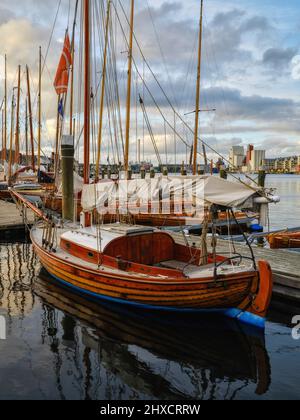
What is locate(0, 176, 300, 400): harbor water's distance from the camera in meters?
7.82

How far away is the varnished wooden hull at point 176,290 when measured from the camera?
9.97 m

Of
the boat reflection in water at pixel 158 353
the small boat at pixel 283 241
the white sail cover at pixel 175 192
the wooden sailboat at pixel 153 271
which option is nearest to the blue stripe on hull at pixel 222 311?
the wooden sailboat at pixel 153 271

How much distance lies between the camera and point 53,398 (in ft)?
24.5

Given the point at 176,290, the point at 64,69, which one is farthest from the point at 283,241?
the point at 64,69

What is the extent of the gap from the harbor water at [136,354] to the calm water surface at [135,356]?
0.9 inches

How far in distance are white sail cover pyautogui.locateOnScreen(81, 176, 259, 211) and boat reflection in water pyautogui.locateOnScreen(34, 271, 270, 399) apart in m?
3.81

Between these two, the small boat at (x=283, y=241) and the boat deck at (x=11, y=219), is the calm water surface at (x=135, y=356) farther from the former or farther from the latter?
the boat deck at (x=11, y=219)

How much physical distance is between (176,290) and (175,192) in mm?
3035

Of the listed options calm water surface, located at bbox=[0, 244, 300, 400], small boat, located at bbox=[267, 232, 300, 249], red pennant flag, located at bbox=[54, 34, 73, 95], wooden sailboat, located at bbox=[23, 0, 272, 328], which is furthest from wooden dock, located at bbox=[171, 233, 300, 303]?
red pennant flag, located at bbox=[54, 34, 73, 95]

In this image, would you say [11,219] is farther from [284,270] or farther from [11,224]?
[284,270]

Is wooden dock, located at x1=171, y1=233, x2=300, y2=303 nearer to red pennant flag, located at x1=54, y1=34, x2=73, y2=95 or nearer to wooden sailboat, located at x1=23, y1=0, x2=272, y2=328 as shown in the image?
wooden sailboat, located at x1=23, y1=0, x2=272, y2=328

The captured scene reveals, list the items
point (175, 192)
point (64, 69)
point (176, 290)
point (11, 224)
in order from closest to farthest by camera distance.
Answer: point (176, 290) < point (175, 192) < point (64, 69) < point (11, 224)

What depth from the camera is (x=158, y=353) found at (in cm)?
937

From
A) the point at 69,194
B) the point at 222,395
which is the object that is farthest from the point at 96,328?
the point at 69,194
